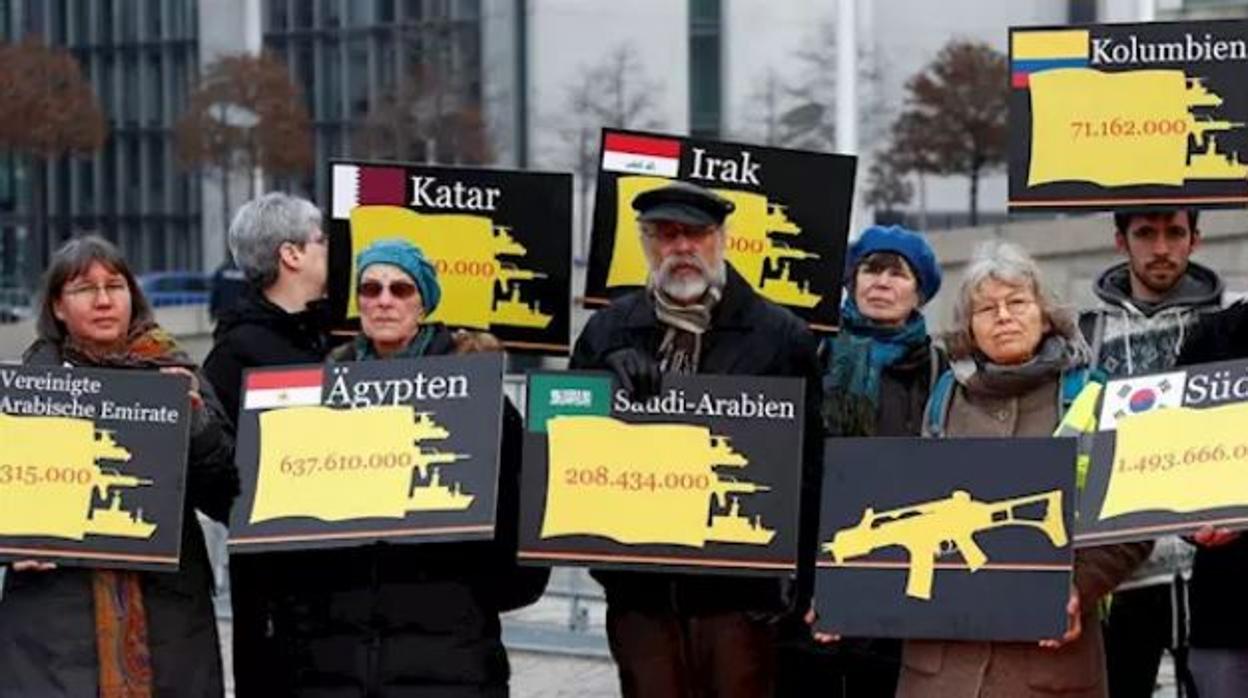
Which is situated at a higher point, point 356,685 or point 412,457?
point 412,457

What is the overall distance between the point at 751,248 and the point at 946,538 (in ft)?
6.43

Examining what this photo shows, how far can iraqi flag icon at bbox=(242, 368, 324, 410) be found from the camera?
240 inches

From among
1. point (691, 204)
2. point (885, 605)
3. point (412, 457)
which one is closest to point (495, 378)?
point (412, 457)

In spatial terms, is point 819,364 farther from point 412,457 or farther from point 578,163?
point 578,163

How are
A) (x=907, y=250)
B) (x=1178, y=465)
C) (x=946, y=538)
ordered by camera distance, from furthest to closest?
(x=907, y=250), (x=946, y=538), (x=1178, y=465)

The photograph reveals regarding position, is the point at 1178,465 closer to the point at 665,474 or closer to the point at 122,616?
the point at 665,474

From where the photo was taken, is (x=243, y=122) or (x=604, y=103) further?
(x=604, y=103)

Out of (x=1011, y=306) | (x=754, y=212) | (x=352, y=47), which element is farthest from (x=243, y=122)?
(x=1011, y=306)

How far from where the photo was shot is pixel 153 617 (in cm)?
613

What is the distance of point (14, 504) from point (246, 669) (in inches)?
37.9

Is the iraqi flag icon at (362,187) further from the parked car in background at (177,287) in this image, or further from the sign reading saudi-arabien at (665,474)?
the parked car in background at (177,287)

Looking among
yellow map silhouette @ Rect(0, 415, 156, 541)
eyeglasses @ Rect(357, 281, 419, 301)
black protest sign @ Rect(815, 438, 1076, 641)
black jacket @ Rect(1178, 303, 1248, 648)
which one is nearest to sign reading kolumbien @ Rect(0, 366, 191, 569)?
yellow map silhouette @ Rect(0, 415, 156, 541)

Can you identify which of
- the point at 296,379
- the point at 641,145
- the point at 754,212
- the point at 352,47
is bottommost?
the point at 296,379

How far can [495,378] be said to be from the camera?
600cm
